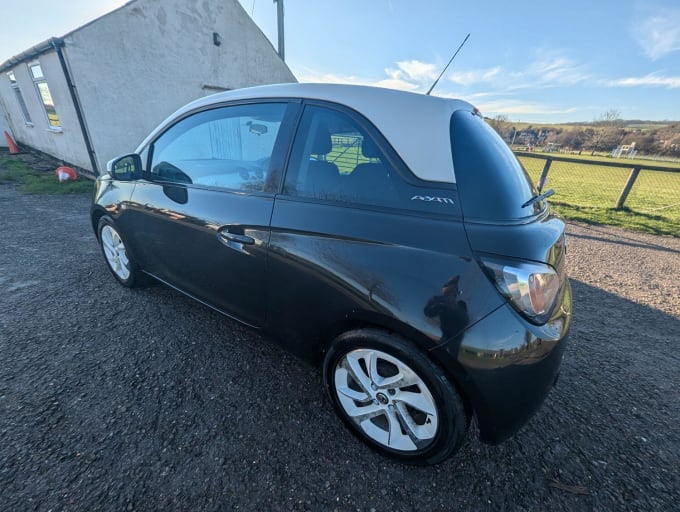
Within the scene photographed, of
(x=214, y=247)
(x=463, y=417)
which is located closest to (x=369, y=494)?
(x=463, y=417)

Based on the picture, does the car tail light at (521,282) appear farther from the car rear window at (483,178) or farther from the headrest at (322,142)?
the headrest at (322,142)

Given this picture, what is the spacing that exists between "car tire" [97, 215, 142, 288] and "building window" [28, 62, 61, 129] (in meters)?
8.34

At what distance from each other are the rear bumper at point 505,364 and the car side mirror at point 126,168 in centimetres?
269

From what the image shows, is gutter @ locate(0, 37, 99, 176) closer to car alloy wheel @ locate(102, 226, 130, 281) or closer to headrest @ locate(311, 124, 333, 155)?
car alloy wheel @ locate(102, 226, 130, 281)

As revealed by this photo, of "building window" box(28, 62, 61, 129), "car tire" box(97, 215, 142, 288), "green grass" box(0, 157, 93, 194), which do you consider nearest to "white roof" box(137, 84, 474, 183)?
"car tire" box(97, 215, 142, 288)

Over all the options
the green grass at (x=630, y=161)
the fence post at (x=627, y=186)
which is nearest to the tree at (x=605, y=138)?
the green grass at (x=630, y=161)

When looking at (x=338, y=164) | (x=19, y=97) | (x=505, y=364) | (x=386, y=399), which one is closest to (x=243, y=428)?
(x=386, y=399)

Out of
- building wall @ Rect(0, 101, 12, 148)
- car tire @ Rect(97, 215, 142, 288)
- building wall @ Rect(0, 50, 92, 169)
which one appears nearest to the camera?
car tire @ Rect(97, 215, 142, 288)

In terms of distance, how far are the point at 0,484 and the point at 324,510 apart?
152cm

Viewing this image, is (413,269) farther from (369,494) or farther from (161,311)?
(161,311)

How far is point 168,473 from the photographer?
1.49 metres

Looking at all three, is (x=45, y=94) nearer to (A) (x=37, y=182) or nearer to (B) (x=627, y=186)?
(A) (x=37, y=182)

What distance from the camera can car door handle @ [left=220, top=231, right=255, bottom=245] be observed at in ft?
5.83

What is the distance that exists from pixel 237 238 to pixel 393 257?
0.98 m
